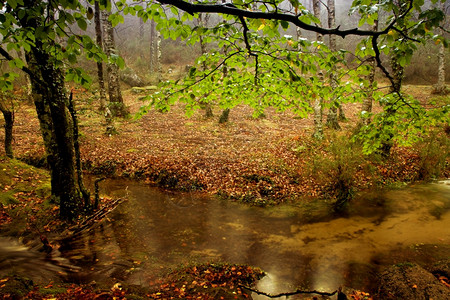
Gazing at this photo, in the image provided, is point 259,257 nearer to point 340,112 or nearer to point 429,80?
point 340,112

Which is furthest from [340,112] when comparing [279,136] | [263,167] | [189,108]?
[189,108]

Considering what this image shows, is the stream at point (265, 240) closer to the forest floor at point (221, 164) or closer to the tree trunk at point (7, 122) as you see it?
the forest floor at point (221, 164)

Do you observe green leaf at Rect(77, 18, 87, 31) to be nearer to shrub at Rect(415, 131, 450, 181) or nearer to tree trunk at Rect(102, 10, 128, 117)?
tree trunk at Rect(102, 10, 128, 117)

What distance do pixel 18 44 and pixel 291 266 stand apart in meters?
6.14

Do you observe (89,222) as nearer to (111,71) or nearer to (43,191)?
(43,191)

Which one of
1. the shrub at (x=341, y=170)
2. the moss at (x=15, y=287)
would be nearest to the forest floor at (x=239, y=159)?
the shrub at (x=341, y=170)

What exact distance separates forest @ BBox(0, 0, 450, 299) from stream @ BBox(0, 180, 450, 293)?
0.05 m

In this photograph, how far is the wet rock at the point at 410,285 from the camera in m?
3.70

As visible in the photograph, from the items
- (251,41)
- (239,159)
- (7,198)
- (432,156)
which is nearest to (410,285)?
(251,41)

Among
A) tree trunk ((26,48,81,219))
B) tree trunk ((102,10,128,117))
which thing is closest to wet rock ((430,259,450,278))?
tree trunk ((26,48,81,219))

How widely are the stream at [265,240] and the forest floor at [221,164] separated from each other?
2.26ft

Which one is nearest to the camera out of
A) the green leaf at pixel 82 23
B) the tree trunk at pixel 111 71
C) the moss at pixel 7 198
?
the green leaf at pixel 82 23

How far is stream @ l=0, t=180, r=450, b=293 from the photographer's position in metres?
4.83

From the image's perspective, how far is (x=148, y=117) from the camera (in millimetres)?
17359
